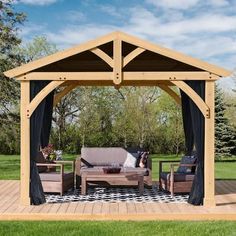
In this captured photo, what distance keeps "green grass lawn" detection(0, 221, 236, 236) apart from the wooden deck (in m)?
0.21

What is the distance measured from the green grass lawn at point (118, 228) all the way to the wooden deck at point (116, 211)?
215mm

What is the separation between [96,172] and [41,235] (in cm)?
326

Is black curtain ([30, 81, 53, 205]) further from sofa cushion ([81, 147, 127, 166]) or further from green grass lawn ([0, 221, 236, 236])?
sofa cushion ([81, 147, 127, 166])

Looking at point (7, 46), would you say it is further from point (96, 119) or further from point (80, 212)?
point (80, 212)

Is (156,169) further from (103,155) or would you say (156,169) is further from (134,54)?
(134,54)

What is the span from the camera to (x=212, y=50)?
114ft

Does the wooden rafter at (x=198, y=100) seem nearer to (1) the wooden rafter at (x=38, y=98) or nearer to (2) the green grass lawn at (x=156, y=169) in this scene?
→ (1) the wooden rafter at (x=38, y=98)

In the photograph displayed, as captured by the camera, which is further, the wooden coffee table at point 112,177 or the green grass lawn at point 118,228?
the wooden coffee table at point 112,177

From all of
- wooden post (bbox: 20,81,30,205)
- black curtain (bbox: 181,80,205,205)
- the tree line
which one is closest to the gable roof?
black curtain (bbox: 181,80,205,205)

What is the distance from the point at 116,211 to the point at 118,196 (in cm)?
161

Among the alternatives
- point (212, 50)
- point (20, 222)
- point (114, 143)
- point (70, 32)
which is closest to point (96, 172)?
point (20, 222)

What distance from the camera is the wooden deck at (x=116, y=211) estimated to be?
7.10m

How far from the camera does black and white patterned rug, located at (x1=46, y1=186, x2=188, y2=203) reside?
8.45 meters

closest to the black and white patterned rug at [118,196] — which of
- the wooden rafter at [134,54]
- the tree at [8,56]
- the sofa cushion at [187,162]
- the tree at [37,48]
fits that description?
the sofa cushion at [187,162]
